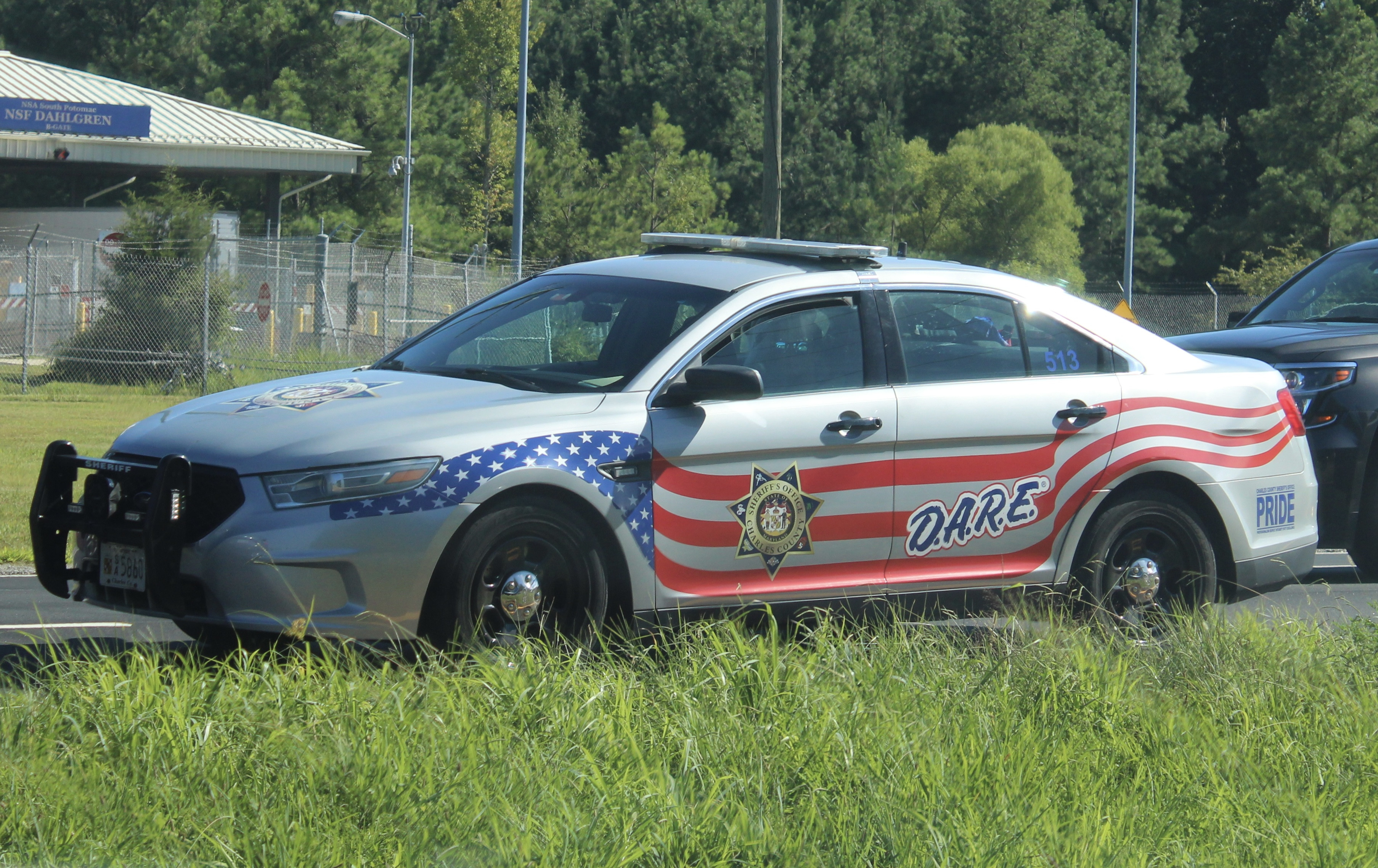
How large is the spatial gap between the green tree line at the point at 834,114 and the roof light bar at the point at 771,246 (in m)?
40.0

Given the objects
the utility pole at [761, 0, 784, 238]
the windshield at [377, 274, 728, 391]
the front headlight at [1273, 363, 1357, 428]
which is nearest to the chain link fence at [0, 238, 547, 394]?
the utility pole at [761, 0, 784, 238]

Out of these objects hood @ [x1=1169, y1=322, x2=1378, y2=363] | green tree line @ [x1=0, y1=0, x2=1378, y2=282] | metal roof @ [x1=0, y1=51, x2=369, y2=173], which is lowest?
hood @ [x1=1169, y1=322, x2=1378, y2=363]

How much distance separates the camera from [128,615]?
7516 mm

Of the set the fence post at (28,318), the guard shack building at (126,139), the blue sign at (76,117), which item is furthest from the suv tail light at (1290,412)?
the blue sign at (76,117)

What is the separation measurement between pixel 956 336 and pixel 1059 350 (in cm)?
52

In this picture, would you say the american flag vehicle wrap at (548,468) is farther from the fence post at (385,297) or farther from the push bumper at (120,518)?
the fence post at (385,297)

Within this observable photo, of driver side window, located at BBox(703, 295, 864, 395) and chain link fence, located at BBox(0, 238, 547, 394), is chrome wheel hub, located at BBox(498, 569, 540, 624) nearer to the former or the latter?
driver side window, located at BBox(703, 295, 864, 395)

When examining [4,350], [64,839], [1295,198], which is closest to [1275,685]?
[64,839]

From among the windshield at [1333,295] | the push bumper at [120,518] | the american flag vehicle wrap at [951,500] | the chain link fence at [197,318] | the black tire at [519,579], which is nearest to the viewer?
the push bumper at [120,518]

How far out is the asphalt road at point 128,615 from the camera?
6828mm

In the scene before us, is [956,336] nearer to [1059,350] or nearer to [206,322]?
[1059,350]

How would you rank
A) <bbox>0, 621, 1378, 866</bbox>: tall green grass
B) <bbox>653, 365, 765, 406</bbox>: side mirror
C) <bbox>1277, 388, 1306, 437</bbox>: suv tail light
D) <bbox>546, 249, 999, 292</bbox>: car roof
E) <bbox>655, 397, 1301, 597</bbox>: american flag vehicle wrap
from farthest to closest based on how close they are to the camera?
<bbox>1277, 388, 1306, 437</bbox>: suv tail light
<bbox>546, 249, 999, 292</bbox>: car roof
<bbox>655, 397, 1301, 597</bbox>: american flag vehicle wrap
<bbox>653, 365, 765, 406</bbox>: side mirror
<bbox>0, 621, 1378, 866</bbox>: tall green grass

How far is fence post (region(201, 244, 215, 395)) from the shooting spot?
22062 millimetres

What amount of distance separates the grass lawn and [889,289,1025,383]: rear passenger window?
5637 mm
